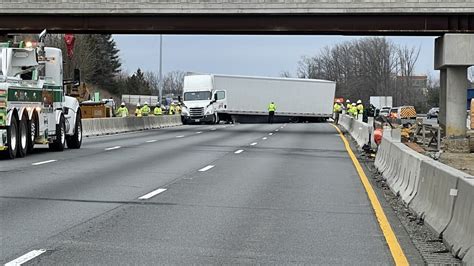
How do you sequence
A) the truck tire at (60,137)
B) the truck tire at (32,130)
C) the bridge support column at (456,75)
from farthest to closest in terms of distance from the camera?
the bridge support column at (456,75)
the truck tire at (60,137)
the truck tire at (32,130)

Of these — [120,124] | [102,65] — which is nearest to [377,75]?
[102,65]

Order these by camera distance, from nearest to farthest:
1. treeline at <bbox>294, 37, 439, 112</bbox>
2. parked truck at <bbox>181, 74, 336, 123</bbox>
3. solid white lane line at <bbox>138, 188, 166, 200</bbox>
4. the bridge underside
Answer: solid white lane line at <bbox>138, 188, 166, 200</bbox>, the bridge underside, parked truck at <bbox>181, 74, 336, 123</bbox>, treeline at <bbox>294, 37, 439, 112</bbox>

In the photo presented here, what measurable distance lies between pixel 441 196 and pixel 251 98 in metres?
56.9

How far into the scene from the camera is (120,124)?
154 ft

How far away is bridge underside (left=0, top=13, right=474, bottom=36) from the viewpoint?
133ft

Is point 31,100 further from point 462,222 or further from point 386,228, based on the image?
point 462,222

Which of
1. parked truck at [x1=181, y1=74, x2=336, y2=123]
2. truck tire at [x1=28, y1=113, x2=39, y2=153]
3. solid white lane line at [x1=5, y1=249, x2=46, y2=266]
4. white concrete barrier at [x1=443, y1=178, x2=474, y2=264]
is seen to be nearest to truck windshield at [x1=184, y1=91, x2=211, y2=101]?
parked truck at [x1=181, y1=74, x2=336, y2=123]

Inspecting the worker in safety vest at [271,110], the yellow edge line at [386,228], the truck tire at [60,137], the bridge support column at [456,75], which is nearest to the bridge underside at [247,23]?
the bridge support column at [456,75]

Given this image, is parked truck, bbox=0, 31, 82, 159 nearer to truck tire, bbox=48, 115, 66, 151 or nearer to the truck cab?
truck tire, bbox=48, 115, 66, 151

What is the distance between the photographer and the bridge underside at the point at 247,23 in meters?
40.7

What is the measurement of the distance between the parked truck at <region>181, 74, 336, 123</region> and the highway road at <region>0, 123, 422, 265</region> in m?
41.9

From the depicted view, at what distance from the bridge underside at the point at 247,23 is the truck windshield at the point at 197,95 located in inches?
768

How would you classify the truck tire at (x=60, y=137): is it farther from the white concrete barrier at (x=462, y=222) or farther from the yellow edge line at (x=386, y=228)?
the white concrete barrier at (x=462, y=222)

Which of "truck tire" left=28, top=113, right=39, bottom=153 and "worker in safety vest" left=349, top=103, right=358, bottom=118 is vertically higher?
"truck tire" left=28, top=113, right=39, bottom=153
